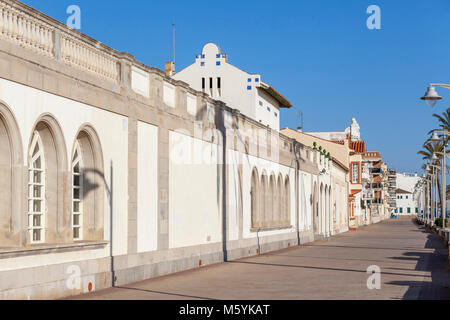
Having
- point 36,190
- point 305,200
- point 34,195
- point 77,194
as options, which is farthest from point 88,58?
point 305,200

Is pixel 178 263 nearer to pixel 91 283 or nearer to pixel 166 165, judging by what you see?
pixel 166 165

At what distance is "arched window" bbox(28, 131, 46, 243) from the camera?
543 inches

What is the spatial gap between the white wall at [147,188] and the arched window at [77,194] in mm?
2350

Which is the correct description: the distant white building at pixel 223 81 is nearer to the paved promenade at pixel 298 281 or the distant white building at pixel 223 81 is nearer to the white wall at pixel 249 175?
the white wall at pixel 249 175

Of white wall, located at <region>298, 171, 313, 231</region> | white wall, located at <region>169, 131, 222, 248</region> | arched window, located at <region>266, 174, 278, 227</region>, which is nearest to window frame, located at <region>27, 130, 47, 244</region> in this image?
white wall, located at <region>169, 131, 222, 248</region>

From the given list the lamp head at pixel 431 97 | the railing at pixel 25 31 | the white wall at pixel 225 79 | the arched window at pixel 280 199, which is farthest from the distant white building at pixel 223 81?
the railing at pixel 25 31

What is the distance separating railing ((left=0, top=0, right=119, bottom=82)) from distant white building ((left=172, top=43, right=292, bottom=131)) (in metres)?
32.5

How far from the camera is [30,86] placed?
42.8 ft

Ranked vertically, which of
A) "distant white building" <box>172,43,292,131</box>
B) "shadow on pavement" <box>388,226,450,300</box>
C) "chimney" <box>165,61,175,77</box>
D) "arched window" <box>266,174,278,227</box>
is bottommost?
"shadow on pavement" <box>388,226,450,300</box>

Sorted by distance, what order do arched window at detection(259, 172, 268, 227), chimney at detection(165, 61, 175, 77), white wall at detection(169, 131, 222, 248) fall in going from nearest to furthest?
white wall at detection(169, 131, 222, 248) < arched window at detection(259, 172, 268, 227) < chimney at detection(165, 61, 175, 77)

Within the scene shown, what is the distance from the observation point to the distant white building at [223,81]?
49219mm

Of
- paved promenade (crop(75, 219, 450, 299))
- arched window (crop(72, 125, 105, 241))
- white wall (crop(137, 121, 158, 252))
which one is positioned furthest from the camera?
white wall (crop(137, 121, 158, 252))

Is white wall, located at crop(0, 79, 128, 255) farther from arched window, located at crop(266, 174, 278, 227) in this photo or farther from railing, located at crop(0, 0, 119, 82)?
arched window, located at crop(266, 174, 278, 227)
